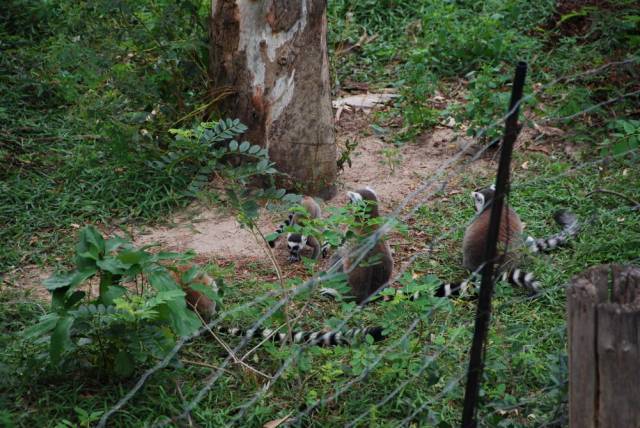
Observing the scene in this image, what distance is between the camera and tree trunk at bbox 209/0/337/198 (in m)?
6.58

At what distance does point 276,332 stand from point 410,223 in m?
2.39

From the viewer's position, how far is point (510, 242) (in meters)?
5.51

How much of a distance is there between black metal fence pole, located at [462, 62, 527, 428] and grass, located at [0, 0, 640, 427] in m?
0.25

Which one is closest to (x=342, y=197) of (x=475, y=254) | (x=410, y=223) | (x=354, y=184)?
(x=354, y=184)

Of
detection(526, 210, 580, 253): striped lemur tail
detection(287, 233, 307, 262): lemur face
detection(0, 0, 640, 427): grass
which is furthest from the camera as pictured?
detection(287, 233, 307, 262): lemur face

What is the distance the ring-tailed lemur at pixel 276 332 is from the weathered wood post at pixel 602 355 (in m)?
1.48

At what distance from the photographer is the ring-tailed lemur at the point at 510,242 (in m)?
5.11

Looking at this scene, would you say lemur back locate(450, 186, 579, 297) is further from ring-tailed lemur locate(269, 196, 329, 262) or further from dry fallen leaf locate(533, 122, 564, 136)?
dry fallen leaf locate(533, 122, 564, 136)

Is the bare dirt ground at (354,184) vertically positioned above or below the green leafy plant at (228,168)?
below

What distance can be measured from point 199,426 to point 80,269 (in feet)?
3.15

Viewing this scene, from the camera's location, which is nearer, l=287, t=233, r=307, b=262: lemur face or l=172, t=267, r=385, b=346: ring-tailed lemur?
l=172, t=267, r=385, b=346: ring-tailed lemur

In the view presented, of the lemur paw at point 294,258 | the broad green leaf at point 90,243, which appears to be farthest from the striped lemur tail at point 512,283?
the broad green leaf at point 90,243

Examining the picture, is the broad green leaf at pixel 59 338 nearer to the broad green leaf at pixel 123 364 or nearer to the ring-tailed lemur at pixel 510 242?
the broad green leaf at pixel 123 364

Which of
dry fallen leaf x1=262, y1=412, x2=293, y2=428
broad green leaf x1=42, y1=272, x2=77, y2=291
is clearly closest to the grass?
dry fallen leaf x1=262, y1=412, x2=293, y2=428
